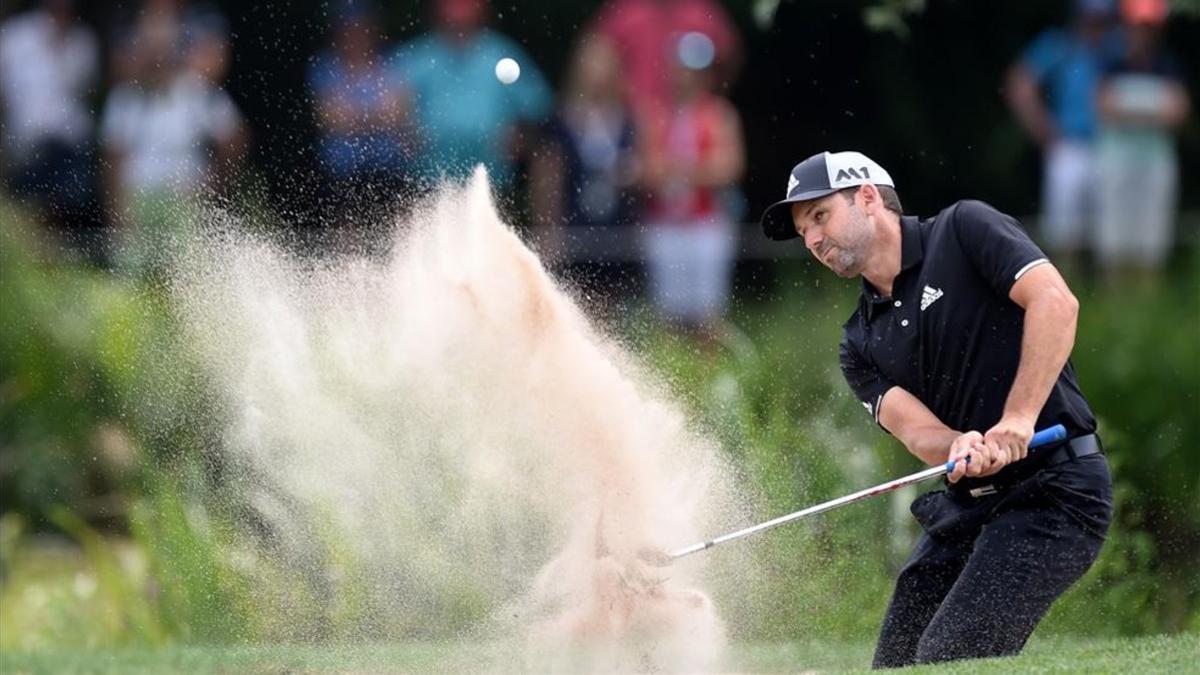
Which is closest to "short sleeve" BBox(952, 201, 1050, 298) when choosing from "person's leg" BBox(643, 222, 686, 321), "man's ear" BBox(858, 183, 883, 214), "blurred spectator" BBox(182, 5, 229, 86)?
"man's ear" BBox(858, 183, 883, 214)

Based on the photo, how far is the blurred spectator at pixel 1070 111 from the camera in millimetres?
13180

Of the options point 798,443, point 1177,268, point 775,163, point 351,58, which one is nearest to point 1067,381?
point 798,443

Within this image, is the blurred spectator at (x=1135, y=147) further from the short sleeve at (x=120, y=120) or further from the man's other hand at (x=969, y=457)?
the man's other hand at (x=969, y=457)

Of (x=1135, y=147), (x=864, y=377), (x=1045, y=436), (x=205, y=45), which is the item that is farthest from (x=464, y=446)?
(x=1135, y=147)

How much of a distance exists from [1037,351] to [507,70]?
5746mm

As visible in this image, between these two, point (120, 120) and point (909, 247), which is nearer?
point (909, 247)

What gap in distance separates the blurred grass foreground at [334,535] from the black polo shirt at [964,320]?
208 cm

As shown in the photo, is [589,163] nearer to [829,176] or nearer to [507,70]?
[507,70]

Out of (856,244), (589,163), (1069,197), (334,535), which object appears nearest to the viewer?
(856,244)

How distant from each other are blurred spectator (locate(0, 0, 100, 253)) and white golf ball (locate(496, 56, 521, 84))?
2768 millimetres

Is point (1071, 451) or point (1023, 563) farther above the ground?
point (1071, 451)

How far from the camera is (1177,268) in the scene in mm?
13078

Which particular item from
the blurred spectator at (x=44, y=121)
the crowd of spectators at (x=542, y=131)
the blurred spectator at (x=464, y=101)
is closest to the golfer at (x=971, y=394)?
the crowd of spectators at (x=542, y=131)

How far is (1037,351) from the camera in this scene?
23.4 ft
